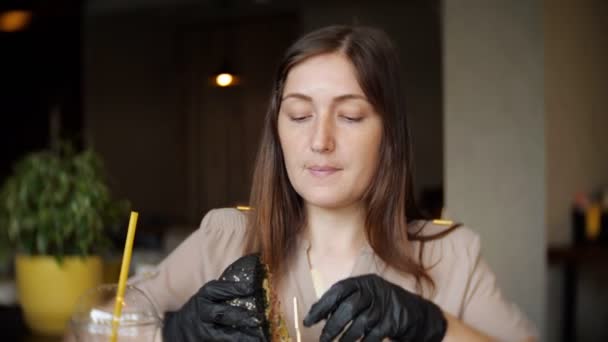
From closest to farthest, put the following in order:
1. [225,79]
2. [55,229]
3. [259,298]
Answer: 1. [259,298]
2. [225,79]
3. [55,229]

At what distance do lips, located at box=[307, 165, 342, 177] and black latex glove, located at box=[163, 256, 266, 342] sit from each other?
0.44 ft

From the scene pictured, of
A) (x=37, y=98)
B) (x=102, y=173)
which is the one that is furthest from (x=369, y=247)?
(x=37, y=98)

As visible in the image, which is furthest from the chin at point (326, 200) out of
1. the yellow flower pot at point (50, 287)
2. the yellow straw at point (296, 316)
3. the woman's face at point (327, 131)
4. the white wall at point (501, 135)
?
the white wall at point (501, 135)

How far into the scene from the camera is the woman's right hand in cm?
66

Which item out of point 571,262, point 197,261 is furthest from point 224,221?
point 571,262

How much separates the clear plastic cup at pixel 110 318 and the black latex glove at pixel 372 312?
15 cm

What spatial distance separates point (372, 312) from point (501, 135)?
5.71 ft

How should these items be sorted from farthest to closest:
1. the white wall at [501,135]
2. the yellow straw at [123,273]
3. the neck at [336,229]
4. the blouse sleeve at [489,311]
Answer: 1. the white wall at [501,135]
2. the blouse sleeve at [489,311]
3. the neck at [336,229]
4. the yellow straw at [123,273]

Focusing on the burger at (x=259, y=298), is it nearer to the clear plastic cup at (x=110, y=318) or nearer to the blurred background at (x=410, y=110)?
the clear plastic cup at (x=110, y=318)

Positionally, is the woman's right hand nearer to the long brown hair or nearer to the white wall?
the long brown hair

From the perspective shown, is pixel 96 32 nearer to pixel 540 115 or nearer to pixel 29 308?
pixel 540 115

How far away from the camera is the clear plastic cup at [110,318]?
57 centimetres

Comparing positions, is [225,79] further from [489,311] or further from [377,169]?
[489,311]

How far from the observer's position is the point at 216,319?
689 millimetres
